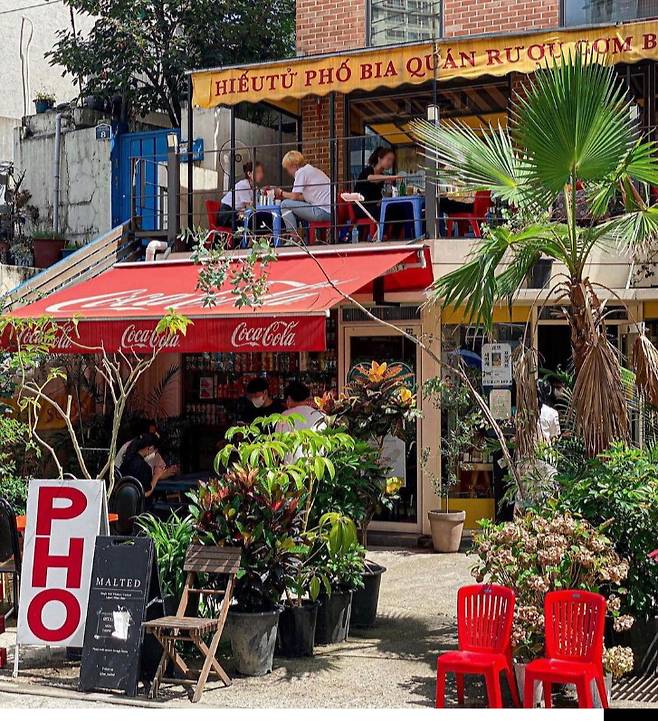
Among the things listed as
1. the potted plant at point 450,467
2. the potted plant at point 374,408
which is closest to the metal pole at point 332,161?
the potted plant at point 450,467

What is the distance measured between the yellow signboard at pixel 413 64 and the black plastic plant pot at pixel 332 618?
6.29m

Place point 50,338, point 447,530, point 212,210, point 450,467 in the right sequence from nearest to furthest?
1. point 50,338
2. point 447,530
3. point 450,467
4. point 212,210

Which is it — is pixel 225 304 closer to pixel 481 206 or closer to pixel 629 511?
pixel 481 206

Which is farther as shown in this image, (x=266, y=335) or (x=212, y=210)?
(x=212, y=210)

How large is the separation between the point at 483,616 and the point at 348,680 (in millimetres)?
1183

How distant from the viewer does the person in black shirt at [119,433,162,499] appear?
10768 millimetres

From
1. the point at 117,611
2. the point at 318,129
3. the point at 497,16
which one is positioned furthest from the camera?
the point at 318,129

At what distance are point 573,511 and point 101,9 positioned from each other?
14163 mm

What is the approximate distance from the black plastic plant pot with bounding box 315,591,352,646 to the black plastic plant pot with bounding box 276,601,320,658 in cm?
32

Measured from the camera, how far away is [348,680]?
24.1 ft

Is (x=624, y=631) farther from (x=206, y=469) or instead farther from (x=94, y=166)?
(x=94, y=166)

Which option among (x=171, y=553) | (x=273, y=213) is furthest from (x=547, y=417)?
(x=273, y=213)

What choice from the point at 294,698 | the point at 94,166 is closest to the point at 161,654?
the point at 294,698

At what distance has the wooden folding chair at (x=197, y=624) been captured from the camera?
7004 millimetres
